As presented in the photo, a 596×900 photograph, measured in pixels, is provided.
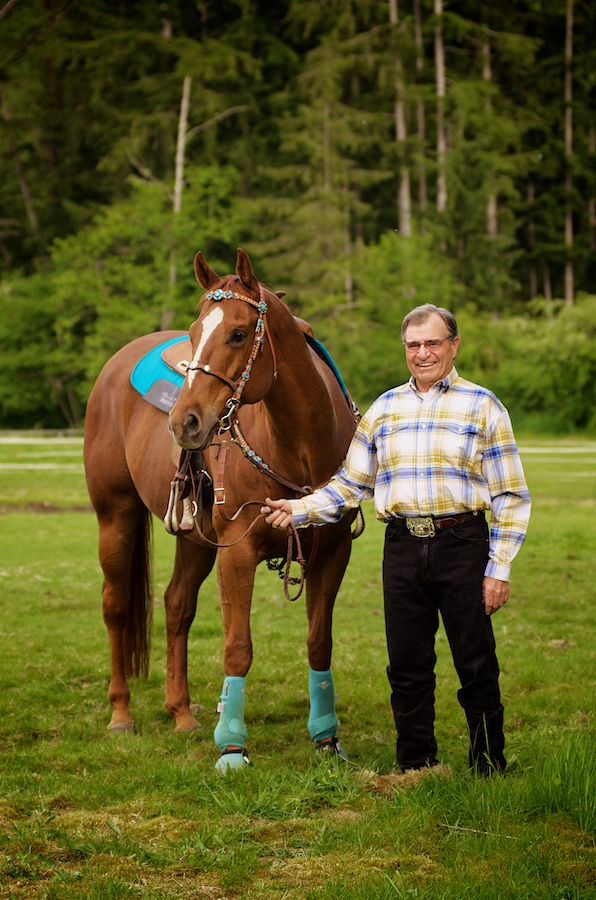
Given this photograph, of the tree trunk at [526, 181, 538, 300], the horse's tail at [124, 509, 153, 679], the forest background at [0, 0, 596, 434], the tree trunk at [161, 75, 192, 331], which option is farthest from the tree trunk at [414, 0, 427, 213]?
the horse's tail at [124, 509, 153, 679]

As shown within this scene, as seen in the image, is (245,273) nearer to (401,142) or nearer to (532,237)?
(401,142)

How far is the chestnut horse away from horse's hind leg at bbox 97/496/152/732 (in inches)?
0.5

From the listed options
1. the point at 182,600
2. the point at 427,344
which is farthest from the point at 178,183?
the point at 427,344

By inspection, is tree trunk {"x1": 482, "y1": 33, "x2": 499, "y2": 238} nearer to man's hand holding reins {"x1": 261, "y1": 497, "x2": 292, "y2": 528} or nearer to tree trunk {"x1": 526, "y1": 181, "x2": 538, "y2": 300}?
tree trunk {"x1": 526, "y1": 181, "x2": 538, "y2": 300}

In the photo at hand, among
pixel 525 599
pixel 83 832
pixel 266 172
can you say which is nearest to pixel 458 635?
pixel 83 832

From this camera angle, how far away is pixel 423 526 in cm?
410

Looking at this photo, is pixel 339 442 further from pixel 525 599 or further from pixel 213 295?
pixel 525 599

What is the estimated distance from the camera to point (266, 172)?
39.6 metres

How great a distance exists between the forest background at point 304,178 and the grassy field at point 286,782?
27319mm

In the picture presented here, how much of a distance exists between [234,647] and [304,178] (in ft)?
120

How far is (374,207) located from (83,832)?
42149 millimetres

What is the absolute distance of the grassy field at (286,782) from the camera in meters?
3.41

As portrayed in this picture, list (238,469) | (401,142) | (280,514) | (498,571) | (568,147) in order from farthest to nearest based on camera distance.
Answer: (568,147)
(401,142)
(238,469)
(280,514)
(498,571)

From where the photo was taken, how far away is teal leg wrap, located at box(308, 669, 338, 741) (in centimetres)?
498
